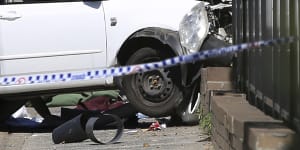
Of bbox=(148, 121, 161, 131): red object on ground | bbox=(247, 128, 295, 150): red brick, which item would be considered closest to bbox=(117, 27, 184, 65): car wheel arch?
bbox=(148, 121, 161, 131): red object on ground

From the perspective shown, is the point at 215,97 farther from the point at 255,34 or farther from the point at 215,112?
the point at 255,34

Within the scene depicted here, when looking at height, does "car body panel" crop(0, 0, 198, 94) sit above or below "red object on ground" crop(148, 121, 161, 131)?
above

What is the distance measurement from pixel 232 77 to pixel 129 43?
6.13ft

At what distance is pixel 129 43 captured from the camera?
8.66 meters

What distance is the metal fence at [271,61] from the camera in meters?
4.09

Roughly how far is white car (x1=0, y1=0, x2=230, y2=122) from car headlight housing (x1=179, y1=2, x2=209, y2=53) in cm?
13

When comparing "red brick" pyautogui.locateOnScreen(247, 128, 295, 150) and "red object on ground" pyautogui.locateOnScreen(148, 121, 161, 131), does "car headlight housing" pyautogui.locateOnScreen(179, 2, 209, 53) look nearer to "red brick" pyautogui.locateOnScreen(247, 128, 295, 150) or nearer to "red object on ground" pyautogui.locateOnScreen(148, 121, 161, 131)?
"red object on ground" pyautogui.locateOnScreen(148, 121, 161, 131)

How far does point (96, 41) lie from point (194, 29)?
1258mm

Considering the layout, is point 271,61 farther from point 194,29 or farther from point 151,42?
point 151,42

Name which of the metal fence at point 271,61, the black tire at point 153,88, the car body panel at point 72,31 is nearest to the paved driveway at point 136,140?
the black tire at point 153,88

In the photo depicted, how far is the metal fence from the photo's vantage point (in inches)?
161

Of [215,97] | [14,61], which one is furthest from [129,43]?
[215,97]

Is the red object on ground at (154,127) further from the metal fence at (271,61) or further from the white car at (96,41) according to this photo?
the metal fence at (271,61)

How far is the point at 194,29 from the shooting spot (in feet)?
27.3
